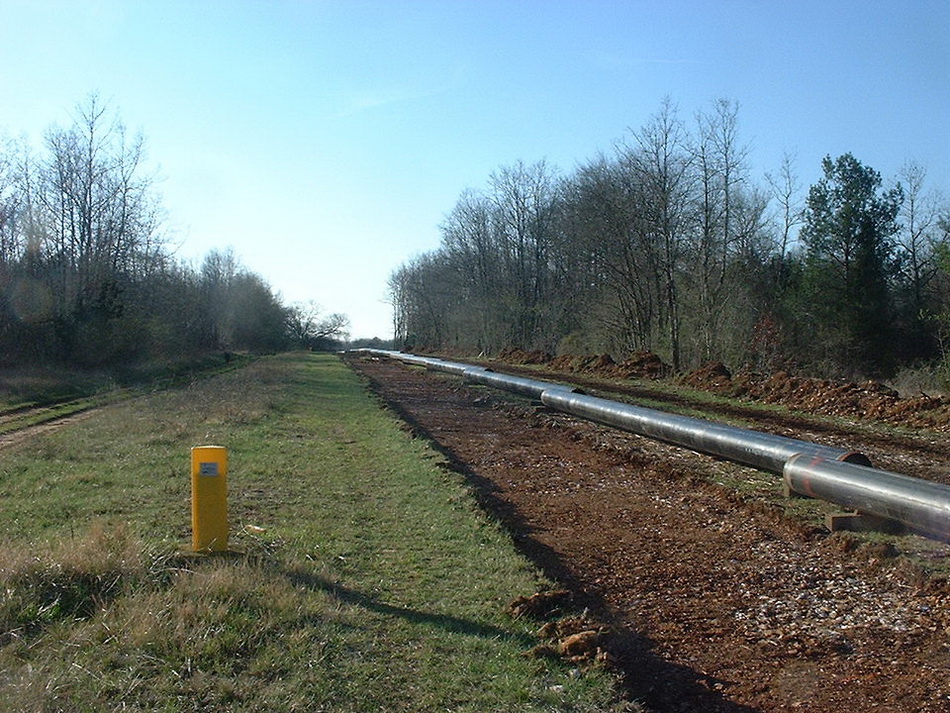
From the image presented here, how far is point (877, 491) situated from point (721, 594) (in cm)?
210

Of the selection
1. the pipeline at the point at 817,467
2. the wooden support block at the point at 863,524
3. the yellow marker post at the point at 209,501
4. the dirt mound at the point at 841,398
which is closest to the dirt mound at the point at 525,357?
the dirt mound at the point at 841,398

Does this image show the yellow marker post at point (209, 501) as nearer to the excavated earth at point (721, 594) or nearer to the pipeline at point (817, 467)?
the excavated earth at point (721, 594)

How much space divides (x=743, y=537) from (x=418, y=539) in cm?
294

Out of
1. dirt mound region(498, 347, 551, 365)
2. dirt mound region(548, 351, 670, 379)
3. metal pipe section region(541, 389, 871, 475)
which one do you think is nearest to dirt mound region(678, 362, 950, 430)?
metal pipe section region(541, 389, 871, 475)

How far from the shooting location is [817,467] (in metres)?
Answer: 8.05

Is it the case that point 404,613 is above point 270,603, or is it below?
below

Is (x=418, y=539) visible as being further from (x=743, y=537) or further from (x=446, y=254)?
(x=446, y=254)

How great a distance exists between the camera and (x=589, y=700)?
3.97m

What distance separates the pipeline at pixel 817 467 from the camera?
653cm

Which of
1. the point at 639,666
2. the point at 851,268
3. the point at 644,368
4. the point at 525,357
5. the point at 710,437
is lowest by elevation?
the point at 639,666

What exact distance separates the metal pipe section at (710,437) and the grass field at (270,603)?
3738 millimetres

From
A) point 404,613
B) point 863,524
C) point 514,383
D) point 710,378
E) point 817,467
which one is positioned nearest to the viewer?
point 404,613

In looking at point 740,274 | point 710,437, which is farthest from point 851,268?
point 710,437

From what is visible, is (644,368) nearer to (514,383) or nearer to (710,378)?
(710,378)
